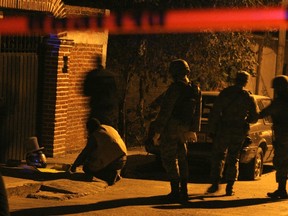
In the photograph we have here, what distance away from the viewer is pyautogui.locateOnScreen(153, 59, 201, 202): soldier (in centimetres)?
1036

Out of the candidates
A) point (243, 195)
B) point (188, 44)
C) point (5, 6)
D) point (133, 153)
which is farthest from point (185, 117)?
point (188, 44)

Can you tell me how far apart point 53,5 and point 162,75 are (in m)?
5.05

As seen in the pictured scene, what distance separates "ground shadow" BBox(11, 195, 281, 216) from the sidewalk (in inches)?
24.9

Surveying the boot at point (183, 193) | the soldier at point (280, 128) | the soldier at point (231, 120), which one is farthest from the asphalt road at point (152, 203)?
the soldier at point (231, 120)

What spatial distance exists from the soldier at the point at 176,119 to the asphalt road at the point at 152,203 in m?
0.48

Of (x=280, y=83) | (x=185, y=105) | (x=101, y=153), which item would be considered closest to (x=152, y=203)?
(x=101, y=153)

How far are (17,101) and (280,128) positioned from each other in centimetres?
471

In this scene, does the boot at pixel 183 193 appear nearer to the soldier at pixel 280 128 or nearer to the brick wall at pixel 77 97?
the soldier at pixel 280 128

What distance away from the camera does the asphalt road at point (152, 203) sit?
9.70m

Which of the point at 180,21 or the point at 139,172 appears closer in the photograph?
the point at 139,172

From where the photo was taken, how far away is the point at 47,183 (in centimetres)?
1101

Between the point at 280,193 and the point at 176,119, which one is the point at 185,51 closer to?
the point at 280,193

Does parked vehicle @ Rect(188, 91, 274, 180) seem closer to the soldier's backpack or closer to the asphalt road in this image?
the asphalt road

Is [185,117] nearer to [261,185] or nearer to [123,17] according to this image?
[261,185]
